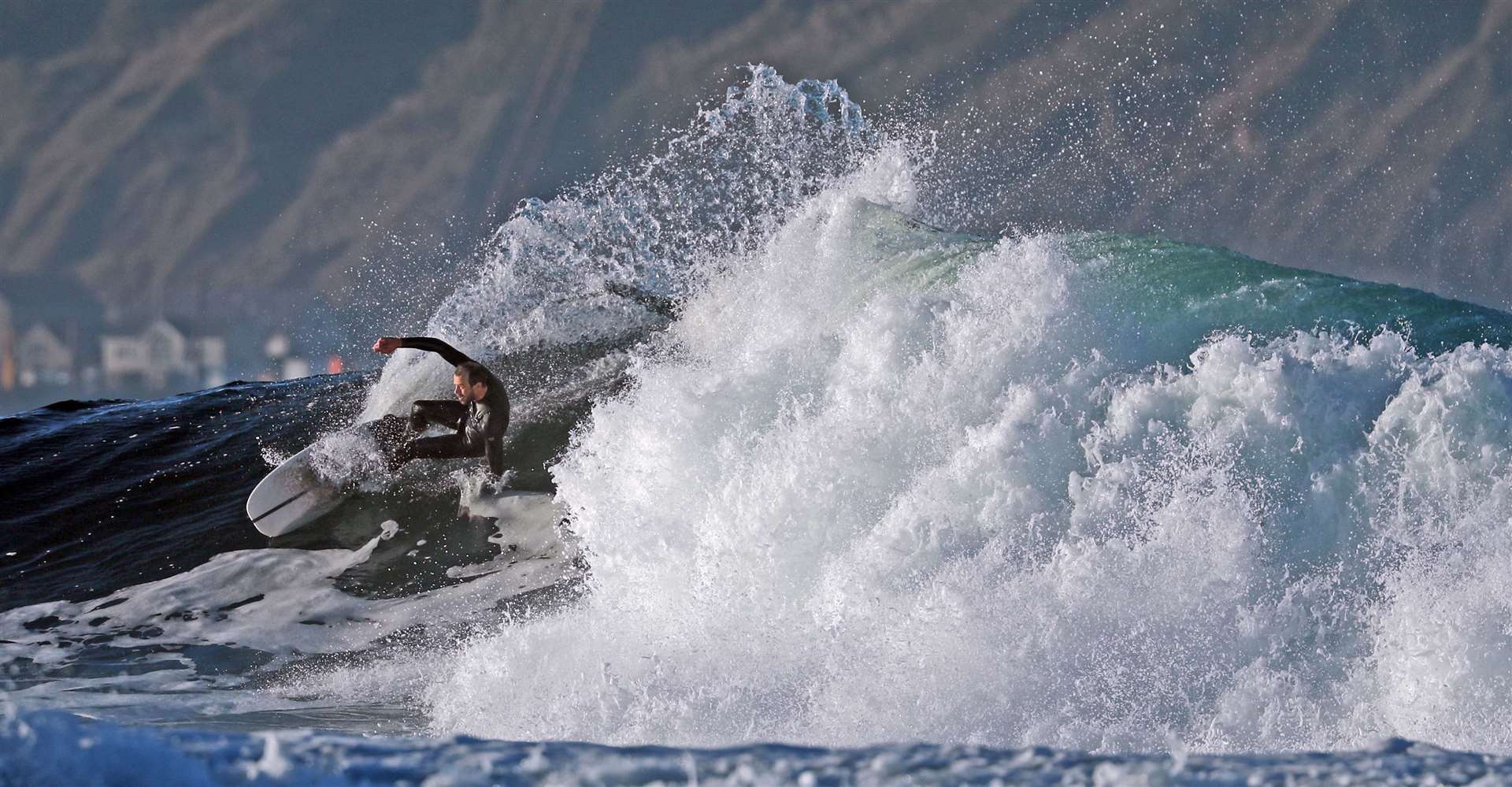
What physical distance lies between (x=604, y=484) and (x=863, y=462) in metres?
1.26

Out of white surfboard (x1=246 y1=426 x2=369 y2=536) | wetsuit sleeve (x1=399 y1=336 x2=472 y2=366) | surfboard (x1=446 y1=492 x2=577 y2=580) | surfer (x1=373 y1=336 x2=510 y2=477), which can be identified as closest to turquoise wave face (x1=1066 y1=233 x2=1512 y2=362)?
surfboard (x1=446 y1=492 x2=577 y2=580)

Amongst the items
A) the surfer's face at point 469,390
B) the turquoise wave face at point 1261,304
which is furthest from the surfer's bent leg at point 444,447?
the turquoise wave face at point 1261,304

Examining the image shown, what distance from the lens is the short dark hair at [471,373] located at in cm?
669

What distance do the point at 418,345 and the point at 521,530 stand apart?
1.24 metres

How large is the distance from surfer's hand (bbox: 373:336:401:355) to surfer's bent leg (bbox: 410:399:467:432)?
61 centimetres

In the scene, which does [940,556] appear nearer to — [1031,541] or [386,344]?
[1031,541]

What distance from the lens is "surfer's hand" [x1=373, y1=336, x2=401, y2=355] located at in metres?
6.12

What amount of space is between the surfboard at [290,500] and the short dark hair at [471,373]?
1.02m

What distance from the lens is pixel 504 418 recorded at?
667cm

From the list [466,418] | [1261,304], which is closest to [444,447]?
[466,418]

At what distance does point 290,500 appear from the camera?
→ 22.0 feet

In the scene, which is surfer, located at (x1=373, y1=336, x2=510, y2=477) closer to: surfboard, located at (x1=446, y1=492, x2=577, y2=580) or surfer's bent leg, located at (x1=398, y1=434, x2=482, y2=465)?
surfer's bent leg, located at (x1=398, y1=434, x2=482, y2=465)

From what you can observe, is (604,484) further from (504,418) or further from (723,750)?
(723,750)

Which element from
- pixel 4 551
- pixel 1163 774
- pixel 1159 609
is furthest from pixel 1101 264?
pixel 4 551
